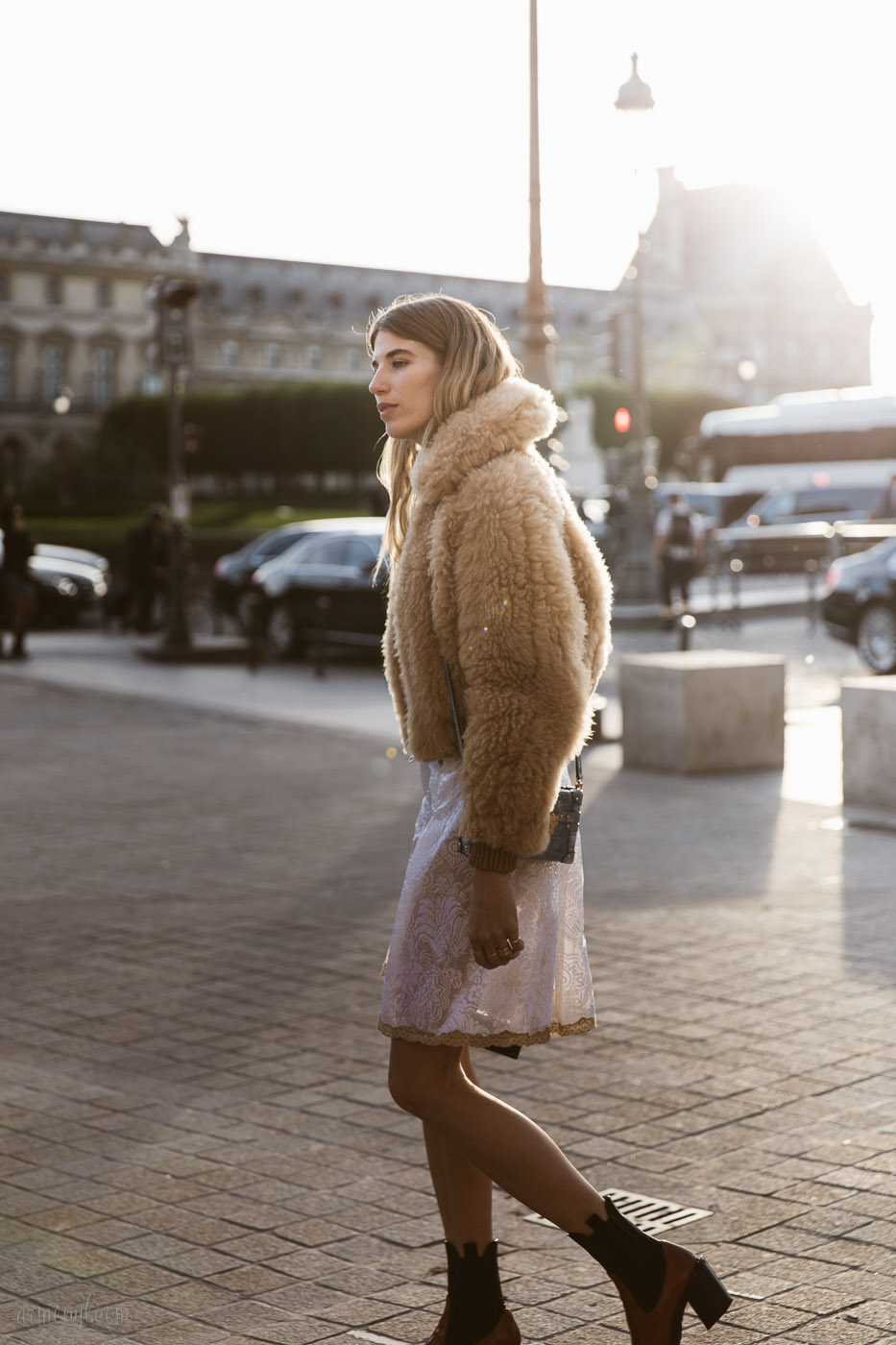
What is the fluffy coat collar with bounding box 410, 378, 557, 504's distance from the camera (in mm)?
2848

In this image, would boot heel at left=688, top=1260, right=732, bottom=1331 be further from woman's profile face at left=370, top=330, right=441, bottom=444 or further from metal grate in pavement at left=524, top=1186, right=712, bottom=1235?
woman's profile face at left=370, top=330, right=441, bottom=444

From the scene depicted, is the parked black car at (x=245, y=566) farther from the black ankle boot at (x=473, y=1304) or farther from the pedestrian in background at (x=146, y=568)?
the black ankle boot at (x=473, y=1304)

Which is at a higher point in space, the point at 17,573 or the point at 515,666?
the point at 17,573

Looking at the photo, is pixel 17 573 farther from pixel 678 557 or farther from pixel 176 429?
pixel 678 557

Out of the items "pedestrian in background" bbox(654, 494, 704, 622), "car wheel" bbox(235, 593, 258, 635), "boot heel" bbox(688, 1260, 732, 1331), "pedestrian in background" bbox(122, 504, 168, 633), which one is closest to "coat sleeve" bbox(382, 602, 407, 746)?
"boot heel" bbox(688, 1260, 732, 1331)

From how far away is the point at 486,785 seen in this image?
271 cm

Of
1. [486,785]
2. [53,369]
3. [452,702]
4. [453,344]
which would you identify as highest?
[53,369]

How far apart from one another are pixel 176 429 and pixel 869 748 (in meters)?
11.4

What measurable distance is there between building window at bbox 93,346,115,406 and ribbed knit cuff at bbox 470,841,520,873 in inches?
4121

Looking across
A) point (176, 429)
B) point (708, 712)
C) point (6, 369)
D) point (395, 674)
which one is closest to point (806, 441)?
point (176, 429)

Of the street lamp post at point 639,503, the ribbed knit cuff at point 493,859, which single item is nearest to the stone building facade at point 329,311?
the street lamp post at point 639,503

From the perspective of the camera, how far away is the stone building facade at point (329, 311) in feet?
335

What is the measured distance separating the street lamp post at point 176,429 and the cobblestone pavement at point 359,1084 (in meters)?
10.1

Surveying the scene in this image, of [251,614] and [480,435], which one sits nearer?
[480,435]
